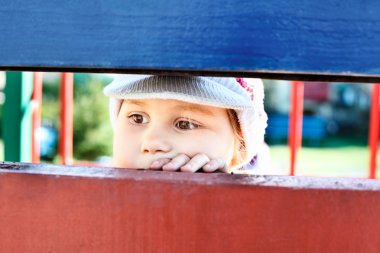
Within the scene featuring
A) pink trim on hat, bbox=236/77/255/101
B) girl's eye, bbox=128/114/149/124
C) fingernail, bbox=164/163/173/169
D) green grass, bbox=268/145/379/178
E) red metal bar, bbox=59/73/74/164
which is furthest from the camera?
green grass, bbox=268/145/379/178

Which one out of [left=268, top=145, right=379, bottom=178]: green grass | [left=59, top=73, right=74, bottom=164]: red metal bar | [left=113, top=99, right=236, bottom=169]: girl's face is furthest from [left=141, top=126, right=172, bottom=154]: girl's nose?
[left=268, top=145, right=379, bottom=178]: green grass

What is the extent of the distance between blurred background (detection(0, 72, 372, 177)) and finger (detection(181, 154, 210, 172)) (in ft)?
14.9

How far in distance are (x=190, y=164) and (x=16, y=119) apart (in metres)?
1.15

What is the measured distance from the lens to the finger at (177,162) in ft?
3.86

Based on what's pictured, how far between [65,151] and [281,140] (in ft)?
36.7

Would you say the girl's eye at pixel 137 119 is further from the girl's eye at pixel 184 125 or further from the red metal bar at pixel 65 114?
the red metal bar at pixel 65 114

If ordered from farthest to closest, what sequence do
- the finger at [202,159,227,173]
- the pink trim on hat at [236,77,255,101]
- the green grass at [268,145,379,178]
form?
1. the green grass at [268,145,379,178]
2. the pink trim on hat at [236,77,255,101]
3. the finger at [202,159,227,173]

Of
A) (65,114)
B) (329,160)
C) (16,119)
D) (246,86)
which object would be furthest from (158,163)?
(329,160)

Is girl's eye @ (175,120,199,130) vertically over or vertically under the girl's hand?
over

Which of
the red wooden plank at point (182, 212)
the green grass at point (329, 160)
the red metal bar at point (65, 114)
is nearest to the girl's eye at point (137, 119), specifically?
the red wooden plank at point (182, 212)

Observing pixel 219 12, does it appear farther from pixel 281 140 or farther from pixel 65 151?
pixel 281 140

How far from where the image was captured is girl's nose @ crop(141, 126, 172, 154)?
1.29 m

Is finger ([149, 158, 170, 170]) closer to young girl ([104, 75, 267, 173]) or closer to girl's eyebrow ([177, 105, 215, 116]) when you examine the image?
young girl ([104, 75, 267, 173])

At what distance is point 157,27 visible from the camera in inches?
22.9
